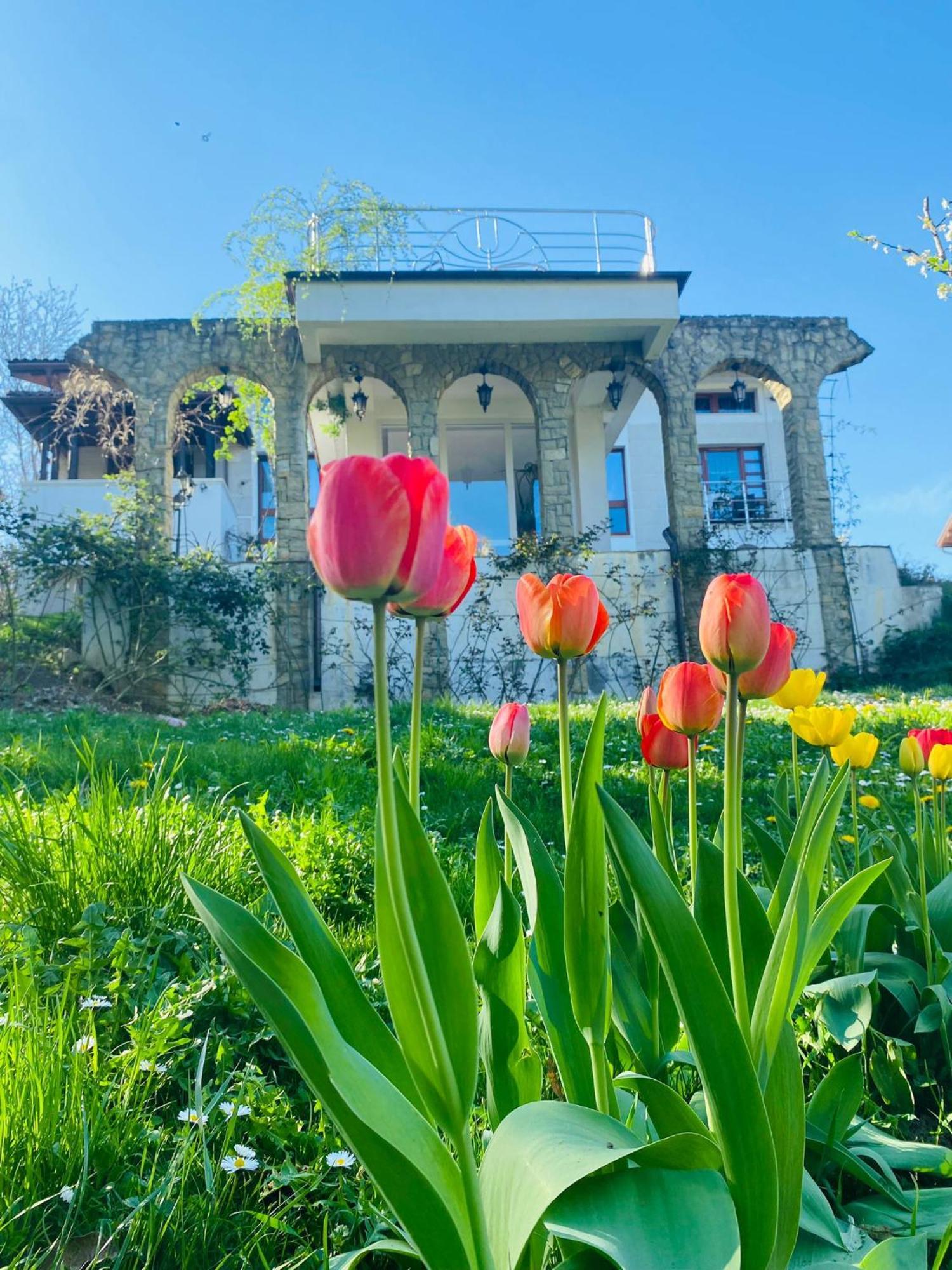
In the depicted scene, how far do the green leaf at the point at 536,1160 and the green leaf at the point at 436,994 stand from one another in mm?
72

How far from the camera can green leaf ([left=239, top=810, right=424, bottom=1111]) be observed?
78cm

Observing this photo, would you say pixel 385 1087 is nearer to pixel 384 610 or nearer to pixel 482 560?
pixel 384 610

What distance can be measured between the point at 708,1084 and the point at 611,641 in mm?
9860

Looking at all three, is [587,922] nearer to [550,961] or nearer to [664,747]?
[550,961]

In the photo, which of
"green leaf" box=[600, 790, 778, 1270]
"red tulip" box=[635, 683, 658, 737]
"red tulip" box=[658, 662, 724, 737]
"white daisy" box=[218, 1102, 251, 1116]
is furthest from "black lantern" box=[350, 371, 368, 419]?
"green leaf" box=[600, 790, 778, 1270]

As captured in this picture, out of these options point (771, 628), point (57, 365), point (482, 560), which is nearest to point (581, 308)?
point (482, 560)

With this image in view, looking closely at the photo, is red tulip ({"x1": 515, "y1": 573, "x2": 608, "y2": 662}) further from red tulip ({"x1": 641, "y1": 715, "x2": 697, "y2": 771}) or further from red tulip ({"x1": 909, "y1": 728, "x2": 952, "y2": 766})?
red tulip ({"x1": 909, "y1": 728, "x2": 952, "y2": 766})

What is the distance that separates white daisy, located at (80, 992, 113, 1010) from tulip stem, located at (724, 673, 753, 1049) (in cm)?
105

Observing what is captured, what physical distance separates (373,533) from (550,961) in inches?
22.3

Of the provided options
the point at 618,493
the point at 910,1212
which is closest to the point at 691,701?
the point at 910,1212

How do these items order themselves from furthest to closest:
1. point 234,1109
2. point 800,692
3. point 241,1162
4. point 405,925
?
point 800,692 < point 234,1109 < point 241,1162 < point 405,925

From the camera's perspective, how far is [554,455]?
10688mm

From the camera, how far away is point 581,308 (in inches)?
399

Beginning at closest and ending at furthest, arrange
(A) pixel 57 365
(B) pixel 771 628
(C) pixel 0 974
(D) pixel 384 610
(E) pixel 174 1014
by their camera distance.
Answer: (D) pixel 384 610
(B) pixel 771 628
(E) pixel 174 1014
(C) pixel 0 974
(A) pixel 57 365
